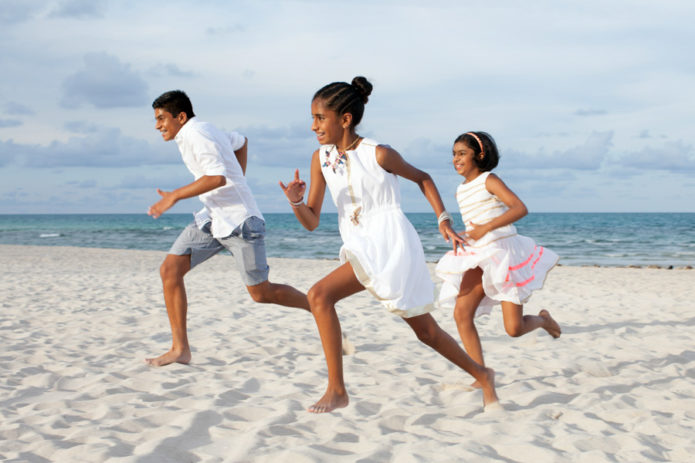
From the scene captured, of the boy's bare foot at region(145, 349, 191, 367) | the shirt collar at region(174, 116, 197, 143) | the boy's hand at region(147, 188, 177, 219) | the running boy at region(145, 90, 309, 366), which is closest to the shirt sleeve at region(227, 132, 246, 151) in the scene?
the running boy at region(145, 90, 309, 366)

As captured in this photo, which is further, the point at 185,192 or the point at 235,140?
the point at 235,140

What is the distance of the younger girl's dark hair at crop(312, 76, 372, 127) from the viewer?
339cm

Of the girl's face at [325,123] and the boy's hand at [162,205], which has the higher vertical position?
the girl's face at [325,123]

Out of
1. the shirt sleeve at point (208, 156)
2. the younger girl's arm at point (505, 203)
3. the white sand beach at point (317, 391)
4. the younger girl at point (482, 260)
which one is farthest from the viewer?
the shirt sleeve at point (208, 156)

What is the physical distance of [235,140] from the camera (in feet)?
15.8

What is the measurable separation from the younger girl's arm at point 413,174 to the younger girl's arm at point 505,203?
1.64ft

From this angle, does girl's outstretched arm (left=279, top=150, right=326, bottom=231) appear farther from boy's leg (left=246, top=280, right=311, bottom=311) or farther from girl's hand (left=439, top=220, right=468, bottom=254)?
boy's leg (left=246, top=280, right=311, bottom=311)

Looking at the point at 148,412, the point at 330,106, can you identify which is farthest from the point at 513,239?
the point at 148,412

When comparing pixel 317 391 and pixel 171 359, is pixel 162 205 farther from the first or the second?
pixel 317 391

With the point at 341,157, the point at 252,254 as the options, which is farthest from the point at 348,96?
the point at 252,254

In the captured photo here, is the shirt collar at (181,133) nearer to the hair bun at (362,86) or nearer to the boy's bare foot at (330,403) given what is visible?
the hair bun at (362,86)

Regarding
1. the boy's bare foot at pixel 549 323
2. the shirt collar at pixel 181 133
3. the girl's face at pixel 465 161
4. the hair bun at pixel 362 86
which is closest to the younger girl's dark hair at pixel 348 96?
the hair bun at pixel 362 86

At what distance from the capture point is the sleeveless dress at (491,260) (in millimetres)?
4085

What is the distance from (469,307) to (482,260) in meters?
0.32
